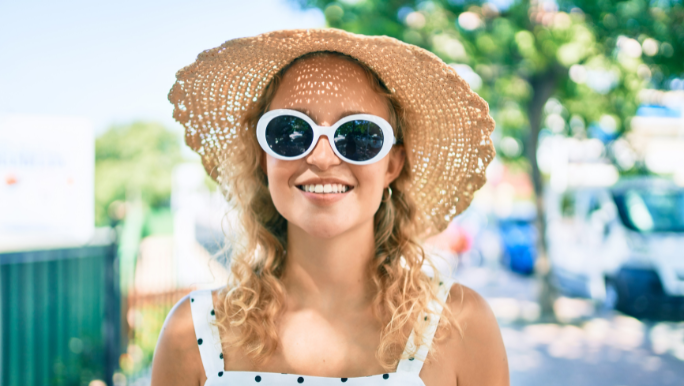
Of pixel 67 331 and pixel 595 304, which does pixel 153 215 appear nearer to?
pixel 67 331

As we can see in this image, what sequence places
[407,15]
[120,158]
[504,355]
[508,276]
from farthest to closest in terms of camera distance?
[120,158] < [508,276] < [407,15] < [504,355]

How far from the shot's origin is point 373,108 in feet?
5.29

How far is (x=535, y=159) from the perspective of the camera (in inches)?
290

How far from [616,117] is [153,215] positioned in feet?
24.2

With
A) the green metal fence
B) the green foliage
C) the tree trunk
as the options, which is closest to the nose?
the green metal fence

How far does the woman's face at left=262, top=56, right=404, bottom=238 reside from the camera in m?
1.49

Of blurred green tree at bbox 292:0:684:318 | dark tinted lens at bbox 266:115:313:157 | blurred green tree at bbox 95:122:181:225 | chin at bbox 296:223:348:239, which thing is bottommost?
blurred green tree at bbox 95:122:181:225

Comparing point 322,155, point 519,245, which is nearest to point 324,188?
point 322,155

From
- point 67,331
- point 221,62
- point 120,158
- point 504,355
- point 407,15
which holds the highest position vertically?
point 407,15

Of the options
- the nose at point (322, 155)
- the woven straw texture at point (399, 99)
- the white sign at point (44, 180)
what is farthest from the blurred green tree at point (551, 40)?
the nose at point (322, 155)

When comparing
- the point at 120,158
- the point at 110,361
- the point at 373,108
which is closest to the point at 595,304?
the point at 110,361

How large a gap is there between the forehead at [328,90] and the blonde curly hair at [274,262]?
36mm

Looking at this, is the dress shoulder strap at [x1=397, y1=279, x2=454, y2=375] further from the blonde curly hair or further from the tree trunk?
the tree trunk

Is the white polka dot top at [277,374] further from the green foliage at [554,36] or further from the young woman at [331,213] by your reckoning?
the green foliage at [554,36]
